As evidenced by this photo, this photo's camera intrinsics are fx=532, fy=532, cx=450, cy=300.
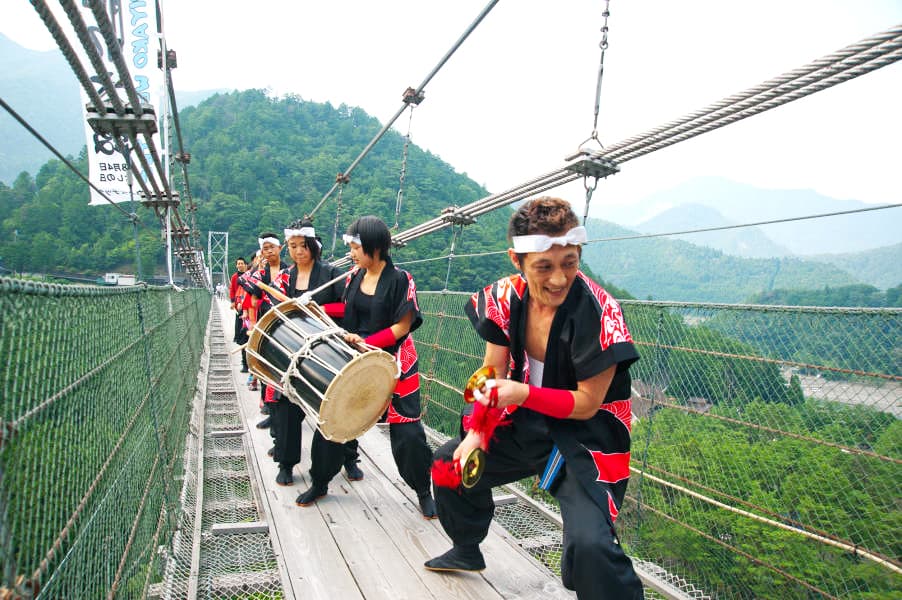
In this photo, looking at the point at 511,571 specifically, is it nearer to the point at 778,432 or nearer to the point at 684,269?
the point at 778,432

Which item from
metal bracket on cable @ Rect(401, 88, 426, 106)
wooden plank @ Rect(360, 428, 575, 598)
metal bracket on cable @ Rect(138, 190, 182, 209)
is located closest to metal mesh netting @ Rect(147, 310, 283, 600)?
wooden plank @ Rect(360, 428, 575, 598)

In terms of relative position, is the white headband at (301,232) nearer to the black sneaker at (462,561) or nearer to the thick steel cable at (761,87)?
the thick steel cable at (761,87)

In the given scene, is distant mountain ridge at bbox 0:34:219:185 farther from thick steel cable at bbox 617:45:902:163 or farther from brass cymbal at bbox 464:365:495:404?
brass cymbal at bbox 464:365:495:404

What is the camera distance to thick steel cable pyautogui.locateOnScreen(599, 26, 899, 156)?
172 centimetres

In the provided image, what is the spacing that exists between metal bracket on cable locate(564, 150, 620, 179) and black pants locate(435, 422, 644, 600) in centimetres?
161

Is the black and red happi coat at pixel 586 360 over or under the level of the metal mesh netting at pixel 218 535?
over

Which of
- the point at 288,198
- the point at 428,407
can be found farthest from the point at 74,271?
the point at 428,407

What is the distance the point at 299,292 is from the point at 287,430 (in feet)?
3.01

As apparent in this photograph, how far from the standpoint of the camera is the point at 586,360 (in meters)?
1.75

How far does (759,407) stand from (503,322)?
1341 mm

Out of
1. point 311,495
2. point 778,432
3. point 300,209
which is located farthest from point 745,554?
point 300,209

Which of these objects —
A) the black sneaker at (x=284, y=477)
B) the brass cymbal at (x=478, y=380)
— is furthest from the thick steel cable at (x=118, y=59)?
the black sneaker at (x=284, y=477)

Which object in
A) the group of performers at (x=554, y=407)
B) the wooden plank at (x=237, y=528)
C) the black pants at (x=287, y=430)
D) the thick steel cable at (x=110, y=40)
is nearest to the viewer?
the group of performers at (x=554, y=407)

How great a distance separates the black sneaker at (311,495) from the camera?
9.66 feet
